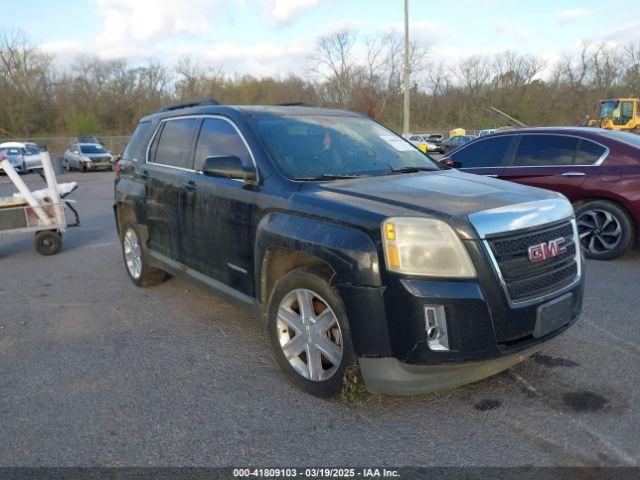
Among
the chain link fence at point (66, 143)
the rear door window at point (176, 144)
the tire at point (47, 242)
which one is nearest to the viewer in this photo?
the rear door window at point (176, 144)

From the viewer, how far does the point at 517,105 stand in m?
60.5

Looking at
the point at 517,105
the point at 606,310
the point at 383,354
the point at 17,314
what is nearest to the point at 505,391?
the point at 383,354

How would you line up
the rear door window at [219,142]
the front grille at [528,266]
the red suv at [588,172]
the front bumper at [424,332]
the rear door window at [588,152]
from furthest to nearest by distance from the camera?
1. the rear door window at [588,152]
2. the red suv at [588,172]
3. the rear door window at [219,142]
4. the front grille at [528,266]
5. the front bumper at [424,332]

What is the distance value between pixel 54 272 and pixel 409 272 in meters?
5.59

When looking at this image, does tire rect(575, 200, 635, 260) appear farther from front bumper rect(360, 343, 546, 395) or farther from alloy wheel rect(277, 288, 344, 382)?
alloy wheel rect(277, 288, 344, 382)

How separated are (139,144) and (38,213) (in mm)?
2899

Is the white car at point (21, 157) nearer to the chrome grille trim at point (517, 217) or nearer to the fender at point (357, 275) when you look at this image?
the fender at point (357, 275)

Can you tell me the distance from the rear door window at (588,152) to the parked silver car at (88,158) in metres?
26.4

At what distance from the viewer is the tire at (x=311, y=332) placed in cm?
291

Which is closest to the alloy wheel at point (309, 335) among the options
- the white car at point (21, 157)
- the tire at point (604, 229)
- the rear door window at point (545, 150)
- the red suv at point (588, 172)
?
the red suv at point (588, 172)

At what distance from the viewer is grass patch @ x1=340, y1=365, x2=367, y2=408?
294 centimetres

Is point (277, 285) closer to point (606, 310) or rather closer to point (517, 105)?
point (606, 310)

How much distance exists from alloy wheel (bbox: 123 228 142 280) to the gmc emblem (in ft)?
13.3

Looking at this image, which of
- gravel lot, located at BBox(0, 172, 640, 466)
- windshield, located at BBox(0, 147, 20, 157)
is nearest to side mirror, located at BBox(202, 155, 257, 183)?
gravel lot, located at BBox(0, 172, 640, 466)
